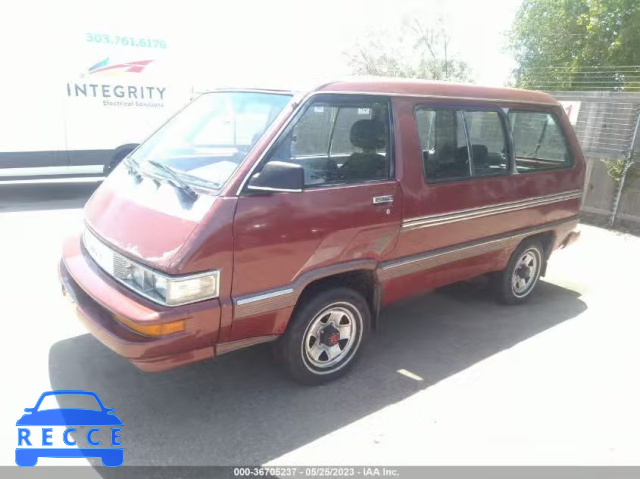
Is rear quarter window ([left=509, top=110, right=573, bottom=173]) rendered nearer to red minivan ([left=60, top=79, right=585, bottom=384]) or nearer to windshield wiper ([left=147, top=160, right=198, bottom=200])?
red minivan ([left=60, top=79, right=585, bottom=384])

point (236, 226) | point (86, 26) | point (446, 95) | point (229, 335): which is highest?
point (86, 26)

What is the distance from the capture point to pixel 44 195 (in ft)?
30.3

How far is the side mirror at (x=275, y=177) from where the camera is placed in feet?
9.18

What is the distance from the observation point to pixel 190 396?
3.24m

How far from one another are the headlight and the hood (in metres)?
0.06

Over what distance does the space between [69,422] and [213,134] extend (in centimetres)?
208

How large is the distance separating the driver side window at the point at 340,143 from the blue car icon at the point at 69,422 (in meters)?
1.89

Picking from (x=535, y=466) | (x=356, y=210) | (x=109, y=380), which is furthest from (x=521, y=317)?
(x=109, y=380)

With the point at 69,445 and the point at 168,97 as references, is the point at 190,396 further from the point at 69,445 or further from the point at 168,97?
the point at 168,97

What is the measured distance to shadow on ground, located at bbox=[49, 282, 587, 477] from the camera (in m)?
2.83

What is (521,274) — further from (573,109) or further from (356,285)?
A: (573,109)

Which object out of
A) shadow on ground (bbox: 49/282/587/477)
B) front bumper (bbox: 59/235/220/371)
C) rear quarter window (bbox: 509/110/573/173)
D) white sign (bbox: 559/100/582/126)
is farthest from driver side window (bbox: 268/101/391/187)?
white sign (bbox: 559/100/582/126)

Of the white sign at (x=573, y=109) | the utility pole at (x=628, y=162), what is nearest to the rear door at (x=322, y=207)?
the utility pole at (x=628, y=162)

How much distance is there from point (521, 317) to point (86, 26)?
863 centimetres
